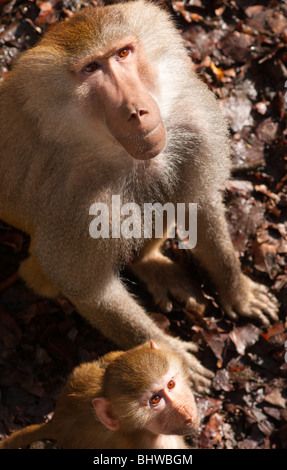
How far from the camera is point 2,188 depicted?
318 centimetres

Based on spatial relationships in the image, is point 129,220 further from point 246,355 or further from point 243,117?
point 243,117

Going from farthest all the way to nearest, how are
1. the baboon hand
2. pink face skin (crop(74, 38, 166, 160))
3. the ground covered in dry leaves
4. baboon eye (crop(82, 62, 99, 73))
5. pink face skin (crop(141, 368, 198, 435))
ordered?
the baboon hand < the ground covered in dry leaves < pink face skin (crop(141, 368, 198, 435)) < baboon eye (crop(82, 62, 99, 73)) < pink face skin (crop(74, 38, 166, 160))

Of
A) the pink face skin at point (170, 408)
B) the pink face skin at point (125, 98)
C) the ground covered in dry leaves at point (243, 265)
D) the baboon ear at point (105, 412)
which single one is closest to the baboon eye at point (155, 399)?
the pink face skin at point (170, 408)

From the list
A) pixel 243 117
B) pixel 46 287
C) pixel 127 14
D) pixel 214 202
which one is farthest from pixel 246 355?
pixel 127 14

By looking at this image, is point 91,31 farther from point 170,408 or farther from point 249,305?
point 249,305

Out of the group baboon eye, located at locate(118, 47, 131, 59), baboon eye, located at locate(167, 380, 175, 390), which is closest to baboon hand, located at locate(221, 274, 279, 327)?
baboon eye, located at locate(167, 380, 175, 390)

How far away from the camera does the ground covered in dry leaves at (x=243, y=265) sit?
3.71 metres

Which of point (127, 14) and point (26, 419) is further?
point (26, 419)

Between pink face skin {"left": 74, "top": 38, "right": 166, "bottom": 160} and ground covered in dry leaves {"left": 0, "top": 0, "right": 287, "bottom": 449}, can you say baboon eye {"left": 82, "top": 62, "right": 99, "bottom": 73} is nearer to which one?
pink face skin {"left": 74, "top": 38, "right": 166, "bottom": 160}

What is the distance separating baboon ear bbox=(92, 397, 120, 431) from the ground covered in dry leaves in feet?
3.06

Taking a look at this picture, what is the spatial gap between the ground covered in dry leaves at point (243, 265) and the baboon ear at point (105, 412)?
0.93 meters

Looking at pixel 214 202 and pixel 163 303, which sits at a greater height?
pixel 214 202

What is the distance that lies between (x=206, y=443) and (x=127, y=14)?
2.57m

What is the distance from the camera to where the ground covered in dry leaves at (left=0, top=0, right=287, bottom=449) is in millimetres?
3715
